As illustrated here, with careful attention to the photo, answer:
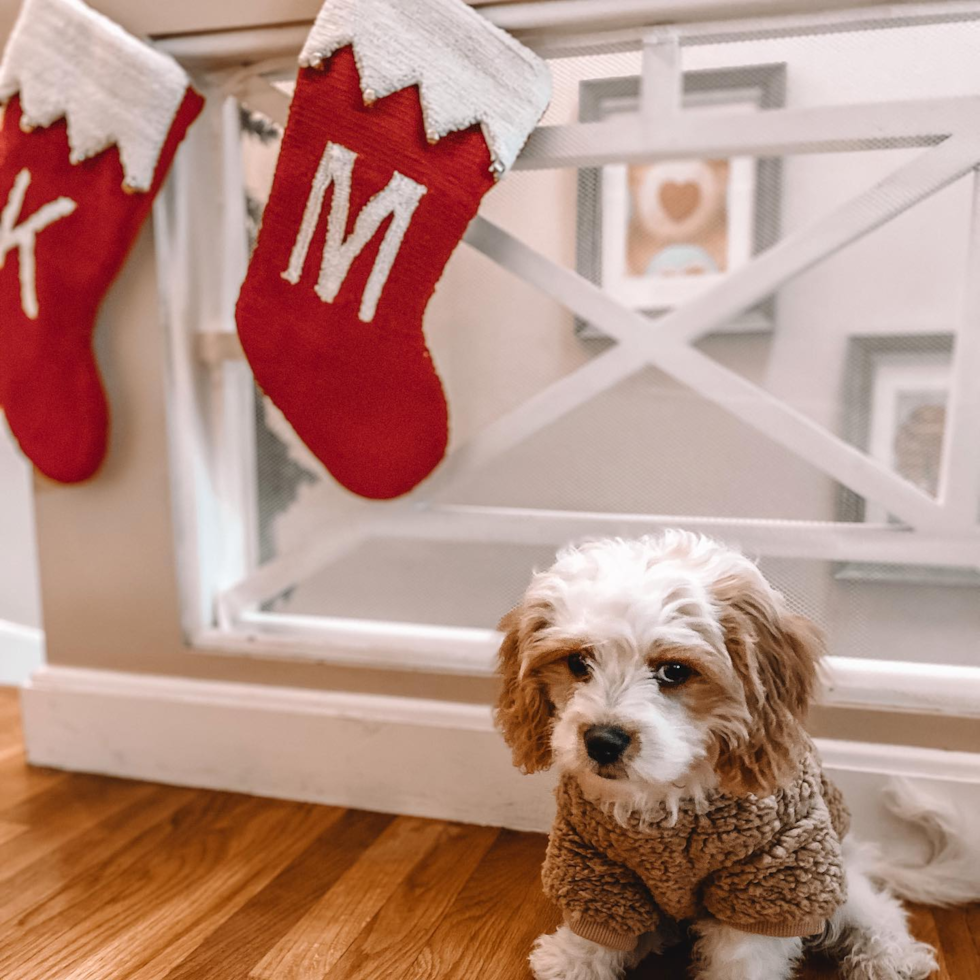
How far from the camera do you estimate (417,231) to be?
0.98m

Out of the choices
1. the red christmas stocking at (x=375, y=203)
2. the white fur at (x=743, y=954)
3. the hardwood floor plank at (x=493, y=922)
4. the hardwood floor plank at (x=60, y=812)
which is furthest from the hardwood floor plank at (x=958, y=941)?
the hardwood floor plank at (x=60, y=812)

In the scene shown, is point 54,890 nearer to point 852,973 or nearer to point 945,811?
point 852,973

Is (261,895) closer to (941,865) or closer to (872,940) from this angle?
(872,940)

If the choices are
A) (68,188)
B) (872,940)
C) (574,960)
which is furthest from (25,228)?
(872,940)

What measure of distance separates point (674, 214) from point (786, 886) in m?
0.81

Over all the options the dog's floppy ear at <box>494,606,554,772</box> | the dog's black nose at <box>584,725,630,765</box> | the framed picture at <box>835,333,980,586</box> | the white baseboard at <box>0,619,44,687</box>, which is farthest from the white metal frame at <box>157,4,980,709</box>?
the white baseboard at <box>0,619,44,687</box>

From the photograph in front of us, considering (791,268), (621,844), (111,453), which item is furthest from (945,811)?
(111,453)

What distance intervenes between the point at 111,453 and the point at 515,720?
792 mm

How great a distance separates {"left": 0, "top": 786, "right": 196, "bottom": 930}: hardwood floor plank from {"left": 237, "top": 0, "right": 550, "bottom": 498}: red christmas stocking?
2.00 ft

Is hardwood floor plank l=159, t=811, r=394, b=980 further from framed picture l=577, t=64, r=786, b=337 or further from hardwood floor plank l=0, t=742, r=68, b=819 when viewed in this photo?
framed picture l=577, t=64, r=786, b=337

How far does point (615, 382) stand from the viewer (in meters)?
1.07

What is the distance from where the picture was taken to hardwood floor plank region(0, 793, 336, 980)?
89cm

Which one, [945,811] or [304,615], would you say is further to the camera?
[304,615]

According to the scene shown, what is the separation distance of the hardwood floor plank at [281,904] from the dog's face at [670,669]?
1.44 feet
